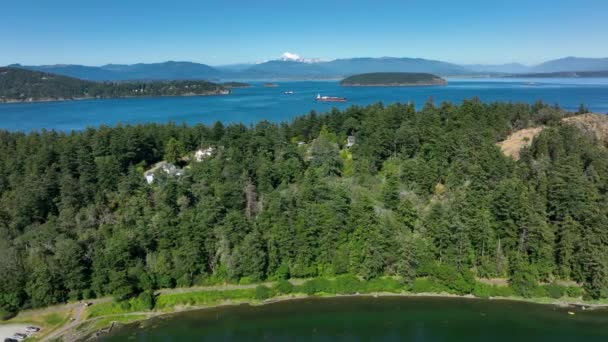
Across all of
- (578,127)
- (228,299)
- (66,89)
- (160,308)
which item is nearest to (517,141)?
(578,127)

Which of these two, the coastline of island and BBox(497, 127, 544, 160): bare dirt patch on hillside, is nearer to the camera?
the coastline of island

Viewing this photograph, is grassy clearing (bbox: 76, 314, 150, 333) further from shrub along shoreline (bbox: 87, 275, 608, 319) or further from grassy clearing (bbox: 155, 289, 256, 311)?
grassy clearing (bbox: 155, 289, 256, 311)

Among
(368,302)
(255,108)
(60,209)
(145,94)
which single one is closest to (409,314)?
(368,302)

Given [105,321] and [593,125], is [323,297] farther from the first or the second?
[593,125]

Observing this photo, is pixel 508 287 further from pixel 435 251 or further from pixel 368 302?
pixel 368 302

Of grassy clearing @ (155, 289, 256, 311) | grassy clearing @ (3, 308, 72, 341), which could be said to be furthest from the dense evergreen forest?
grassy clearing @ (155, 289, 256, 311)

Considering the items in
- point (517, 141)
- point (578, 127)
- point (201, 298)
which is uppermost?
point (578, 127)
